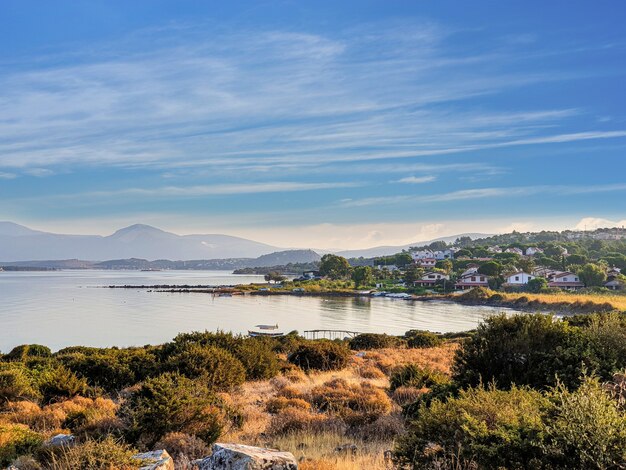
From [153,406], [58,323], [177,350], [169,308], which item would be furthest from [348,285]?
[153,406]

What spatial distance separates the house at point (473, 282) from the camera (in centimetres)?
10169

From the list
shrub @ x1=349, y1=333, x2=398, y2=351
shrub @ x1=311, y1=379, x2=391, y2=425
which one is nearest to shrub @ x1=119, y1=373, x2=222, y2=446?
shrub @ x1=311, y1=379, x2=391, y2=425

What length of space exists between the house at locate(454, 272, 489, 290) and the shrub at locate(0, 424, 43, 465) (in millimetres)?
100448

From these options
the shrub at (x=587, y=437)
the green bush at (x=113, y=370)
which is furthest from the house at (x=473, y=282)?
the shrub at (x=587, y=437)

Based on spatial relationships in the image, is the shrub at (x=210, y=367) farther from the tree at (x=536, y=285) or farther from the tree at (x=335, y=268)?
the tree at (x=335, y=268)

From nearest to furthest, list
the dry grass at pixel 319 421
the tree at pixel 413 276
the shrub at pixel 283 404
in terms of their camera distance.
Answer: the dry grass at pixel 319 421
the shrub at pixel 283 404
the tree at pixel 413 276

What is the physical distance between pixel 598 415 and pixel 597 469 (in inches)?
17.0

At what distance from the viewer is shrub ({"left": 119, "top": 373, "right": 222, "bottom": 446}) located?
7637mm

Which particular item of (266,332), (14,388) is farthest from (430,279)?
(14,388)

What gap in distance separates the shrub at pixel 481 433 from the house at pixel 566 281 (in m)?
94.5

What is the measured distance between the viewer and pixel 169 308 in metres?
68.0

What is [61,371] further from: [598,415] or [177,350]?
[598,415]

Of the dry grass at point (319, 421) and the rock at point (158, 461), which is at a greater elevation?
the rock at point (158, 461)

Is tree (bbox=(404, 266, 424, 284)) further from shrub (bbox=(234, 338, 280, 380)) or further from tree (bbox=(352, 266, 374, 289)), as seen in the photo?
shrub (bbox=(234, 338, 280, 380))
